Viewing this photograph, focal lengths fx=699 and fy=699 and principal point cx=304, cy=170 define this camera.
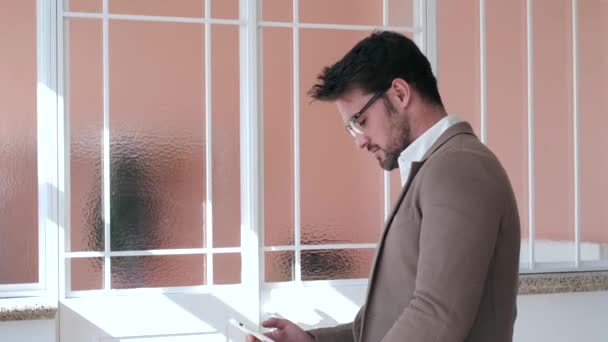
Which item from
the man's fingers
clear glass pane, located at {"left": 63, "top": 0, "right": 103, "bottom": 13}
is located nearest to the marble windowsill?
the man's fingers

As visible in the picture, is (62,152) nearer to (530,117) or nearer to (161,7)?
(161,7)

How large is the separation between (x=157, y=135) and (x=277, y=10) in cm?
72

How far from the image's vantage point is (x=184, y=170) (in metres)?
2.83

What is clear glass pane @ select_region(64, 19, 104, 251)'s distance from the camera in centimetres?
272

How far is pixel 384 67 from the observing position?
1.25 meters

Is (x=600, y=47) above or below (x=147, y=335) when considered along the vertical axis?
above

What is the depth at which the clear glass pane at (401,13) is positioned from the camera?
307cm

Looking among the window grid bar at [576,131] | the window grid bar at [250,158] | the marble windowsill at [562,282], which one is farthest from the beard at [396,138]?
the window grid bar at [576,131]

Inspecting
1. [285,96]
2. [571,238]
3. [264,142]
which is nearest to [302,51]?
[285,96]

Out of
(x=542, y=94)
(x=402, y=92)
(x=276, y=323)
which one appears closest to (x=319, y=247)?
(x=542, y=94)

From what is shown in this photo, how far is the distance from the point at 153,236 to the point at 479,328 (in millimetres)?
1837

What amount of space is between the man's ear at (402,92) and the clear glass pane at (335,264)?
1.76 metres

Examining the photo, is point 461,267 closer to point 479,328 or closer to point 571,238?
point 479,328

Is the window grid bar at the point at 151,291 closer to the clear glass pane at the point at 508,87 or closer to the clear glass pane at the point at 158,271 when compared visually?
the clear glass pane at the point at 158,271
